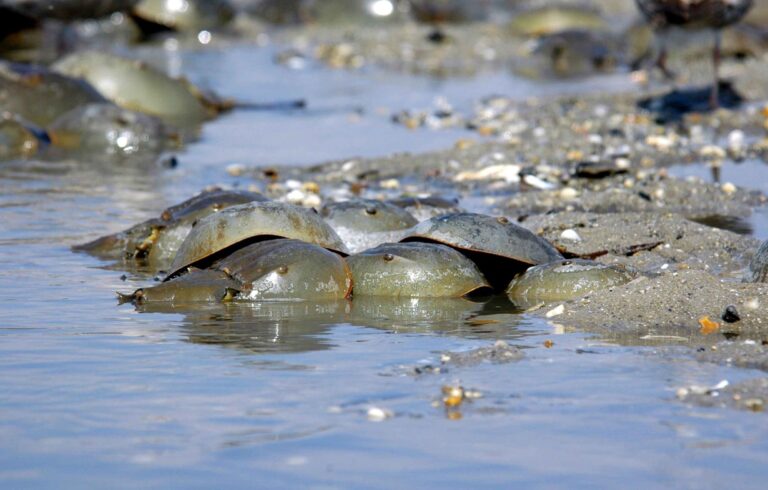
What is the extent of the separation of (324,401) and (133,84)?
740 cm

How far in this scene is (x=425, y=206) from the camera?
5926 millimetres

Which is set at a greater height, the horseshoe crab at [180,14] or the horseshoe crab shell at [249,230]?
the horseshoe crab at [180,14]

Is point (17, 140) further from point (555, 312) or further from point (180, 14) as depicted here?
point (180, 14)

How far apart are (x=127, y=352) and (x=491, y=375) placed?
1.18 m

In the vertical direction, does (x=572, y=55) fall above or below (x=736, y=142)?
above

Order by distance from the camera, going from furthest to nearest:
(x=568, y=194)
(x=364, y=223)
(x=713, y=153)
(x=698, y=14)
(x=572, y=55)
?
1. (x=572, y=55)
2. (x=698, y=14)
3. (x=713, y=153)
4. (x=568, y=194)
5. (x=364, y=223)

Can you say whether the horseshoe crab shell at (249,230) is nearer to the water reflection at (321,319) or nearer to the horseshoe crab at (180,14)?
the water reflection at (321,319)

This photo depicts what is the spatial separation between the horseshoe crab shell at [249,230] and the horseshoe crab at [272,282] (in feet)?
0.40

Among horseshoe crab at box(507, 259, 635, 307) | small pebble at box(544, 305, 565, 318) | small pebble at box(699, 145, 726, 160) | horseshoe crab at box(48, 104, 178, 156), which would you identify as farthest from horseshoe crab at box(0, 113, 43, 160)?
small pebble at box(544, 305, 565, 318)

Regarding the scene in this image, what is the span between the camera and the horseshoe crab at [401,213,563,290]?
4695mm

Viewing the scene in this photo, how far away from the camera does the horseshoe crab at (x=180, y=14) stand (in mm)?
18500

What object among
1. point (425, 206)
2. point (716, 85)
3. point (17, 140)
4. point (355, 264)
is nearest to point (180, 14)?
point (17, 140)

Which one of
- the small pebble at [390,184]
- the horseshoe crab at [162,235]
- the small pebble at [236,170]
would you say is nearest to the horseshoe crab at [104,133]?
the small pebble at [236,170]

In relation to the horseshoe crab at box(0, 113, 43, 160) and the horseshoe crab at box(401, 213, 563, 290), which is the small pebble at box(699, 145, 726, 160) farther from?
the horseshoe crab at box(0, 113, 43, 160)
